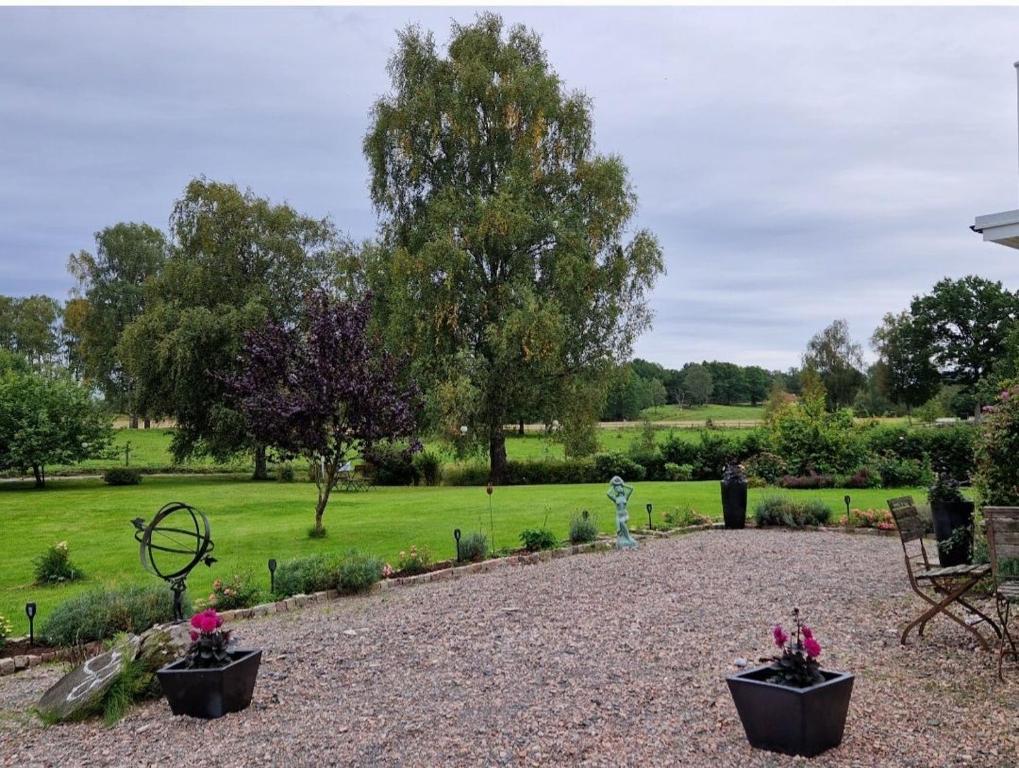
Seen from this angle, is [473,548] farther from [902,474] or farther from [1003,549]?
[902,474]

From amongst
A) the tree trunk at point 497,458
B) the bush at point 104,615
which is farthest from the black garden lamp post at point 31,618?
the tree trunk at point 497,458

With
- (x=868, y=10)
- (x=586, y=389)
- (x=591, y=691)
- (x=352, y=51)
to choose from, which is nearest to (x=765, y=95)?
(x=868, y=10)

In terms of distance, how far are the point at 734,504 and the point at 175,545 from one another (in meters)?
10.2

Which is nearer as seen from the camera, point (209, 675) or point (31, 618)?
point (209, 675)

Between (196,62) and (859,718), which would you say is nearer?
(859,718)

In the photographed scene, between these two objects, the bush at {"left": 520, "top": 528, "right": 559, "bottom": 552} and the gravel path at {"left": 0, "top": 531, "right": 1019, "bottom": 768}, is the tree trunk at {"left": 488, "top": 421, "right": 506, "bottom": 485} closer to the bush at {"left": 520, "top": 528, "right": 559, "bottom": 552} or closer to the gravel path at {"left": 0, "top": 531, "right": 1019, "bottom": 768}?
the bush at {"left": 520, "top": 528, "right": 559, "bottom": 552}

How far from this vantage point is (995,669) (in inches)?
228

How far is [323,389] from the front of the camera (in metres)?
13.4

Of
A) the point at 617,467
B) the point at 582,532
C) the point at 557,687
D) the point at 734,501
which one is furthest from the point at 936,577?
the point at 617,467

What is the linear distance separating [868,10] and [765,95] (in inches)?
139

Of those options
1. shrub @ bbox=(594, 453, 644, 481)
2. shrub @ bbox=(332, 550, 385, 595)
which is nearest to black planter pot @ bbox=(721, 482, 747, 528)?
shrub @ bbox=(332, 550, 385, 595)

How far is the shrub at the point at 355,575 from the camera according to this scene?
9.75m

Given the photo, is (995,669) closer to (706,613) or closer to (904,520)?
(904,520)

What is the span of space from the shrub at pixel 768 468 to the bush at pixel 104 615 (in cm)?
1838
